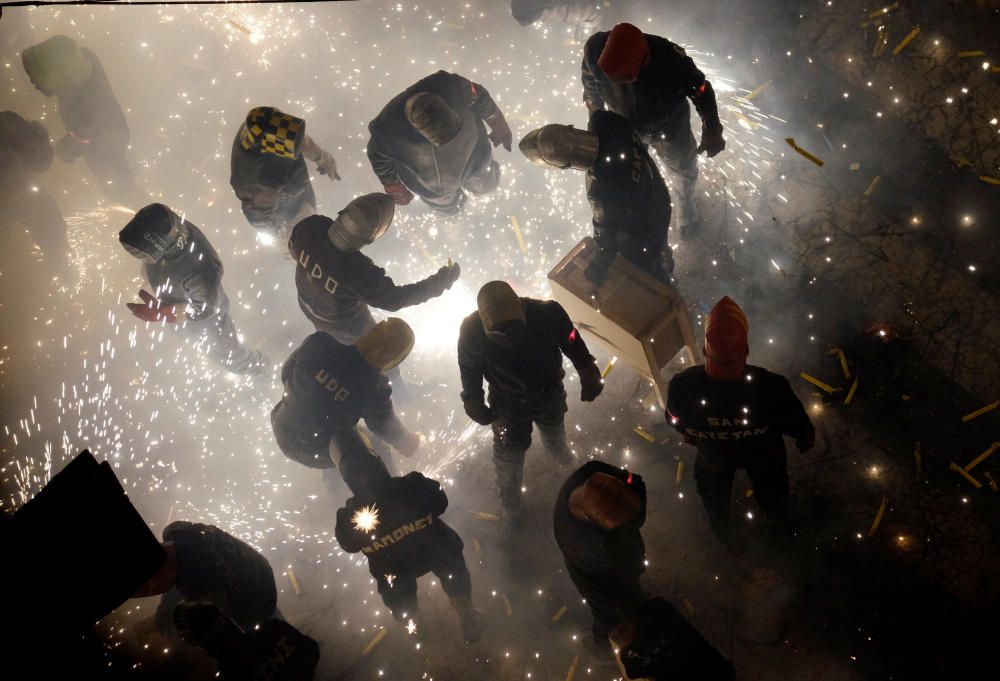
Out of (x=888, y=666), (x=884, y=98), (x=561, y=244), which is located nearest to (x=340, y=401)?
(x=561, y=244)

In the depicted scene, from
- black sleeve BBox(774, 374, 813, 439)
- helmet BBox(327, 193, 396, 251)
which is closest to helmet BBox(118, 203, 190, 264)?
helmet BBox(327, 193, 396, 251)

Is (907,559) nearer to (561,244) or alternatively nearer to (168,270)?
(561,244)

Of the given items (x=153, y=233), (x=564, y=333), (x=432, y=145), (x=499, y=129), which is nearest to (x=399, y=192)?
(x=432, y=145)

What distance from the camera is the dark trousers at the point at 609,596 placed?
3.83 metres

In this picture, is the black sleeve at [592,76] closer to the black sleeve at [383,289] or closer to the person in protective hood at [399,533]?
the black sleeve at [383,289]

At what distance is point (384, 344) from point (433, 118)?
2171 millimetres

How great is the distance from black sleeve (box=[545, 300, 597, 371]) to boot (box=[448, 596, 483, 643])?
229cm

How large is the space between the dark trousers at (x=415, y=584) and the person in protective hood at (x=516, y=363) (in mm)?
918

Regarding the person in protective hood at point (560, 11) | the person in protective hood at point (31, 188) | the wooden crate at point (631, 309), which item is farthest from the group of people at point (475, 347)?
the person in protective hood at point (31, 188)

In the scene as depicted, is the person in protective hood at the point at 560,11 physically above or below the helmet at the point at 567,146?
above

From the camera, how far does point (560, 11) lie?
7.62m

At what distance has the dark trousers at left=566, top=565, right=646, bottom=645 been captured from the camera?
3834 mm

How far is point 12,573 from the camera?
3797 millimetres

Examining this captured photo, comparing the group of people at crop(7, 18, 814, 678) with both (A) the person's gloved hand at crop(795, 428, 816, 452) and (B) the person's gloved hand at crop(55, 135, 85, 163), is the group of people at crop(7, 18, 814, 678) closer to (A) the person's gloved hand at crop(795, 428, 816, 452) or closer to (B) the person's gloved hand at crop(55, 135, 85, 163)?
(A) the person's gloved hand at crop(795, 428, 816, 452)
